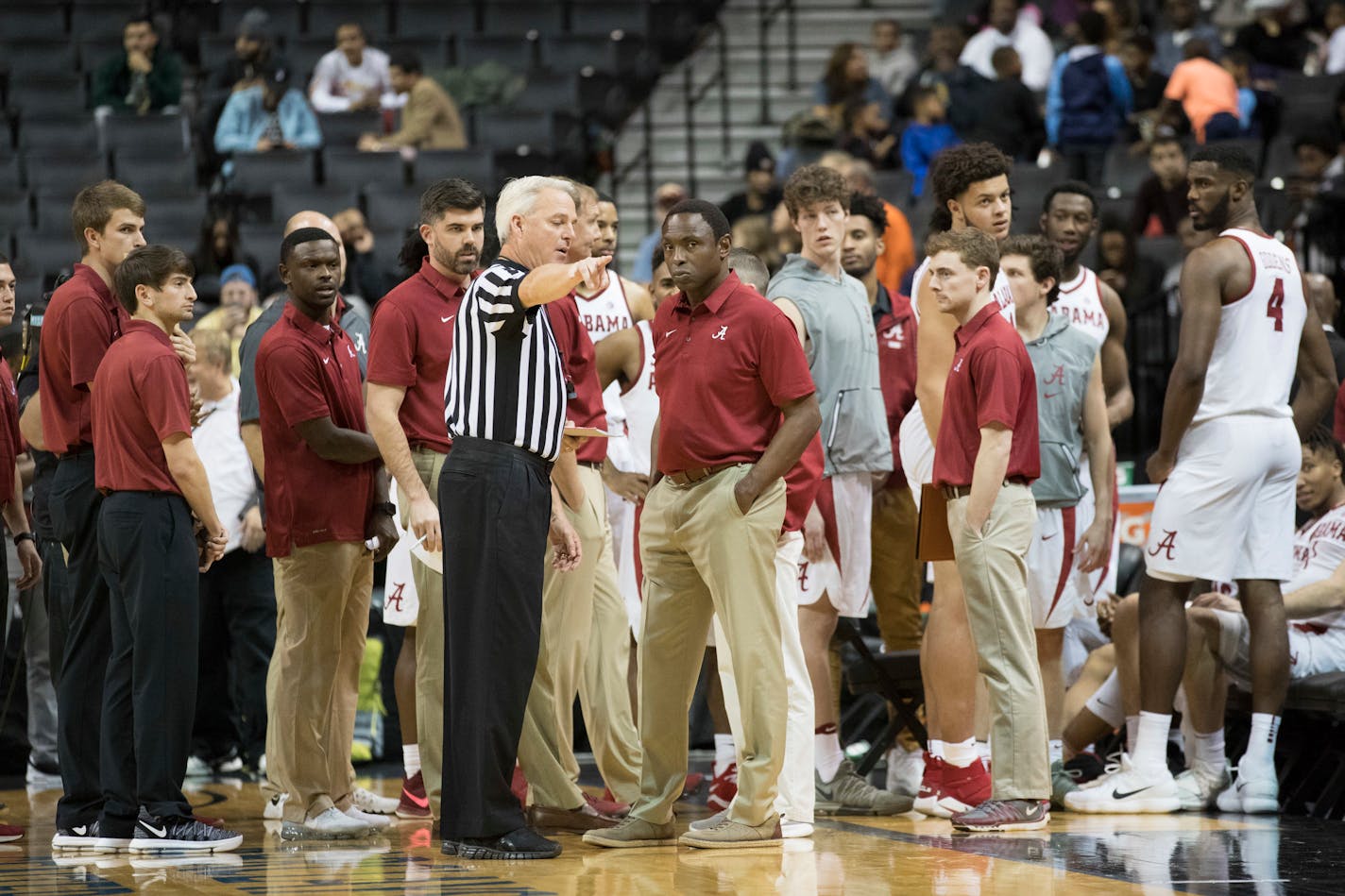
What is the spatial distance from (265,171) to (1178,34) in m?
7.02

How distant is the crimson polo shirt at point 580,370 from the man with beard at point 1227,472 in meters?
2.00

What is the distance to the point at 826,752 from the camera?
6.82m

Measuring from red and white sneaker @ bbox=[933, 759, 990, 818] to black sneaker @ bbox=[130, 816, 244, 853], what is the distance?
231 centimetres

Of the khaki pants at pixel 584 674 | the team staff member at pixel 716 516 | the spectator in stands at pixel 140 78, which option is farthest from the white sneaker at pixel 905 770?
the spectator in stands at pixel 140 78

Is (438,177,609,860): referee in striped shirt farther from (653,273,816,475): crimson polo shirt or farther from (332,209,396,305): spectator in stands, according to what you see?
(332,209,396,305): spectator in stands

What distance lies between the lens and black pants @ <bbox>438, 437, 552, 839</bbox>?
17.7 ft

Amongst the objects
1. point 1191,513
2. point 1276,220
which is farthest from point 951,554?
point 1276,220

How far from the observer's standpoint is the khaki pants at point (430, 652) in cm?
594

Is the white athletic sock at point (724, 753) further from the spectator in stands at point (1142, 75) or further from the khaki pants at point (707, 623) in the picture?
the spectator in stands at point (1142, 75)

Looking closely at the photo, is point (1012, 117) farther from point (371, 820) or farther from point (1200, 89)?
point (371, 820)

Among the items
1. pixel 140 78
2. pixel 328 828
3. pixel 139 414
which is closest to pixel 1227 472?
pixel 328 828

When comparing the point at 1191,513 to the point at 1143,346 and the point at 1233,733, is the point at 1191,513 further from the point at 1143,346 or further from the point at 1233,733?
the point at 1143,346

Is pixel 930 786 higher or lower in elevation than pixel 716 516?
lower

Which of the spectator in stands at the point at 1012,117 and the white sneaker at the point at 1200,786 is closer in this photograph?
the white sneaker at the point at 1200,786
